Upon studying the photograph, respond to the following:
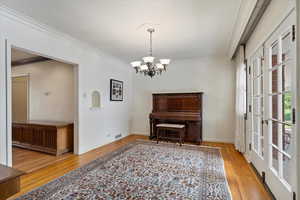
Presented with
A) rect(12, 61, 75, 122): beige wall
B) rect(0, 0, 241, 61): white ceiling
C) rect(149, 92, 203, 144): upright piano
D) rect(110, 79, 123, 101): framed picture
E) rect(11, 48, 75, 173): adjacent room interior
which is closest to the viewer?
rect(0, 0, 241, 61): white ceiling

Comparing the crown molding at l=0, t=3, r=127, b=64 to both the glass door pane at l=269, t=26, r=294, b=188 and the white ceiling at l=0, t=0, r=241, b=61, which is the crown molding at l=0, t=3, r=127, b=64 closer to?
the white ceiling at l=0, t=0, r=241, b=61

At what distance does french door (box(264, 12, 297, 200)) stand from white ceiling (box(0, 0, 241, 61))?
86 cm

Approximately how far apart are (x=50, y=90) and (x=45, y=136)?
4.72 ft

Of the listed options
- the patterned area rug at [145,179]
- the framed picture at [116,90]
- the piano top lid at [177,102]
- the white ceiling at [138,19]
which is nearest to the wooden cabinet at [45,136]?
the patterned area rug at [145,179]

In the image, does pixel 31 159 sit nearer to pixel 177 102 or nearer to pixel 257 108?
pixel 177 102

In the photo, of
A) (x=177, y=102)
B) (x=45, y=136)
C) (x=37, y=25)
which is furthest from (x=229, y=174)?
(x=37, y=25)

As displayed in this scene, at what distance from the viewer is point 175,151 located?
3.74 m

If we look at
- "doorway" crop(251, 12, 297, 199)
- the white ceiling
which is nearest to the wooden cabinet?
the white ceiling

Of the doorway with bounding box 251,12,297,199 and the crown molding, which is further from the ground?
the crown molding

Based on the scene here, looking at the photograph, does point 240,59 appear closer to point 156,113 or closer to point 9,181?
point 156,113

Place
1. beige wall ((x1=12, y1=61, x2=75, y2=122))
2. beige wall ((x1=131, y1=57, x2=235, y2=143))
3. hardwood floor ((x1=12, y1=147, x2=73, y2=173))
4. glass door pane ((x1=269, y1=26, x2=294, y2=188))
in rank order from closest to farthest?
glass door pane ((x1=269, y1=26, x2=294, y2=188)), hardwood floor ((x1=12, y1=147, x2=73, y2=173)), beige wall ((x1=12, y1=61, x2=75, y2=122)), beige wall ((x1=131, y1=57, x2=235, y2=143))

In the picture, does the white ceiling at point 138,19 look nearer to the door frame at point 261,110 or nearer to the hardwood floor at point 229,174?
the door frame at point 261,110

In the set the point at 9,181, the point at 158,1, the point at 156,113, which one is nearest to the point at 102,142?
the point at 156,113

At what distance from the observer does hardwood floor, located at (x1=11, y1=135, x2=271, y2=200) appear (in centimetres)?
208
